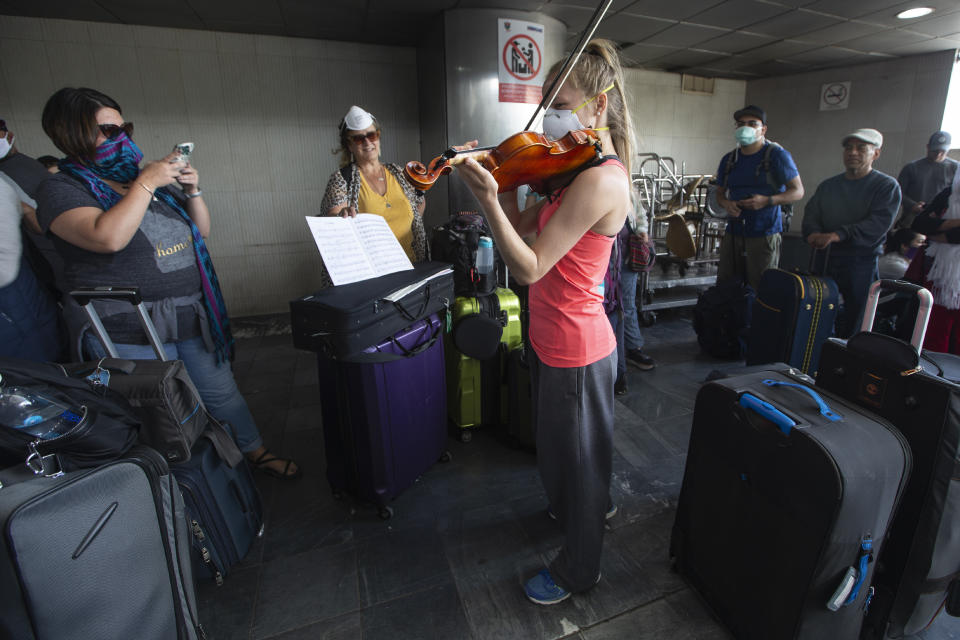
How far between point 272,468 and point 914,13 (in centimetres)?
623

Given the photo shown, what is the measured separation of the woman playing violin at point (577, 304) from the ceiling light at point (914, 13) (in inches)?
184

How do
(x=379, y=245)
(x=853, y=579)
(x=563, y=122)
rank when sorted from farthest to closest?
(x=379, y=245)
(x=563, y=122)
(x=853, y=579)

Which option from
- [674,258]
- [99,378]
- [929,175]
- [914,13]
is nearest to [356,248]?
[99,378]

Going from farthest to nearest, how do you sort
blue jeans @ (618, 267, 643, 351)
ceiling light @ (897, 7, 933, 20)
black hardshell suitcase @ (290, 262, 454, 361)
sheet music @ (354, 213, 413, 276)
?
ceiling light @ (897, 7, 933, 20) → blue jeans @ (618, 267, 643, 351) → sheet music @ (354, 213, 413, 276) → black hardshell suitcase @ (290, 262, 454, 361)

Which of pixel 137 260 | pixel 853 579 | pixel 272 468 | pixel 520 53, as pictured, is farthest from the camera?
pixel 520 53

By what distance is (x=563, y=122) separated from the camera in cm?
127

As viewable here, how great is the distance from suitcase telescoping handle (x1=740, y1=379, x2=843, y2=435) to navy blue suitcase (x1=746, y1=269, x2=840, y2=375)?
6.21ft

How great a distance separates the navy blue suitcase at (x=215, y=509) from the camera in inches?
57.5

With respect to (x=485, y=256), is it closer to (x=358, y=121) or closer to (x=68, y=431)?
(x=358, y=121)

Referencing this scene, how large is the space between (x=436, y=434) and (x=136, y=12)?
160 inches

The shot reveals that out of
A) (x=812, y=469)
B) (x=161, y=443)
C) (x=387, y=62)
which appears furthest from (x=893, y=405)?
(x=387, y=62)

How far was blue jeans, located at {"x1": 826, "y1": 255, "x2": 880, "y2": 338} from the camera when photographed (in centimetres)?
307

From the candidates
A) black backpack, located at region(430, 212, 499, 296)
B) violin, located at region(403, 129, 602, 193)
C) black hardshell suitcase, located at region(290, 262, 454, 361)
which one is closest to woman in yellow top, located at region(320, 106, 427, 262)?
black backpack, located at region(430, 212, 499, 296)

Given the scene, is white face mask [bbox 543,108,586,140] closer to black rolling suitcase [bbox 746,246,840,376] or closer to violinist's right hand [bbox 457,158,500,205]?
violinist's right hand [bbox 457,158,500,205]
